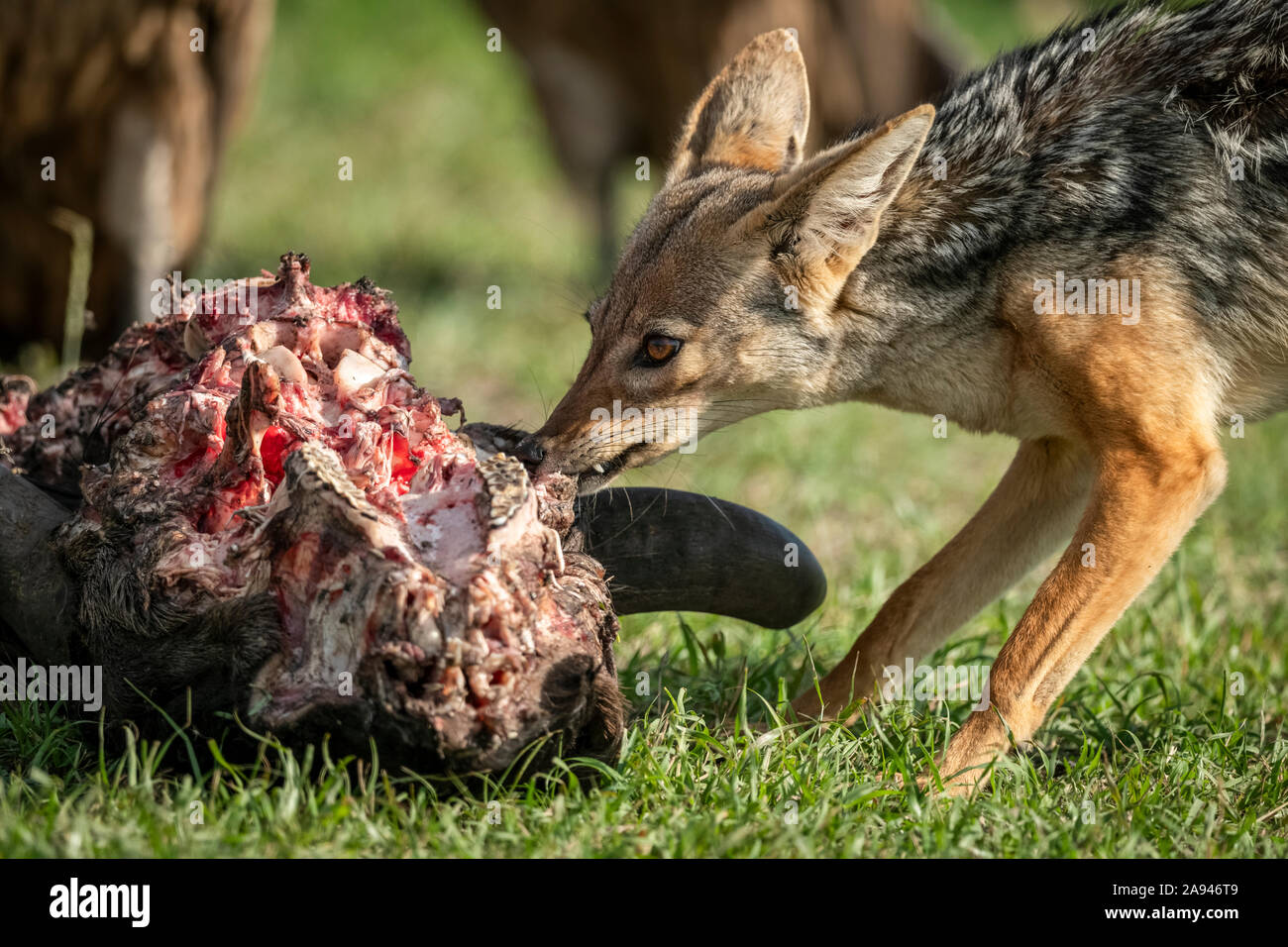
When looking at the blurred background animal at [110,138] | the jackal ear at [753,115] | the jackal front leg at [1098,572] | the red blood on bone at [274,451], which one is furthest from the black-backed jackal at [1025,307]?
the blurred background animal at [110,138]

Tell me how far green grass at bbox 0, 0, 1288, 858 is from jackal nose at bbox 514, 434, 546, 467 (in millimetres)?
762

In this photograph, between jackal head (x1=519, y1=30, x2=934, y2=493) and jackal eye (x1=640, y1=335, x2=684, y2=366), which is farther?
jackal eye (x1=640, y1=335, x2=684, y2=366)

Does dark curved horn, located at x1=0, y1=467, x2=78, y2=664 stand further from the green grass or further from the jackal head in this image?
the jackal head

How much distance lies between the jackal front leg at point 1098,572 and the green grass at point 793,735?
0.12 metres

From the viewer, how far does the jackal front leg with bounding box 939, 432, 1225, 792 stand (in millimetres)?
3654

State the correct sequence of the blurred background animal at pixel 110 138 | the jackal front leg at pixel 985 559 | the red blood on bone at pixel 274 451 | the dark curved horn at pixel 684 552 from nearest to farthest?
the red blood on bone at pixel 274 451
the dark curved horn at pixel 684 552
the jackal front leg at pixel 985 559
the blurred background animal at pixel 110 138

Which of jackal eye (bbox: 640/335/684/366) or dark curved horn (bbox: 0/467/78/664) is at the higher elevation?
jackal eye (bbox: 640/335/684/366)

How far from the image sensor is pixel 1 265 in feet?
24.2

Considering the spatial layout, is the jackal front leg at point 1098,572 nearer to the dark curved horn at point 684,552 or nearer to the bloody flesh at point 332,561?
the dark curved horn at point 684,552

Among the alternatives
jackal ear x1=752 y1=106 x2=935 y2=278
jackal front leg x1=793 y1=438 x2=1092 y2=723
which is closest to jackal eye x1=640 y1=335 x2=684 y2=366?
jackal ear x1=752 y1=106 x2=935 y2=278

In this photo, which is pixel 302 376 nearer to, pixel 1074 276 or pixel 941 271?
pixel 941 271

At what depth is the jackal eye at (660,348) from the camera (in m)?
3.99

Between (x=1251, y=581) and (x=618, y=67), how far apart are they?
5974mm

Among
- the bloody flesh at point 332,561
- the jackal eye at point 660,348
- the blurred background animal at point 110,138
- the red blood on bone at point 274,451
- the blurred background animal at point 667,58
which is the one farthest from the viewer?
the blurred background animal at point 667,58
